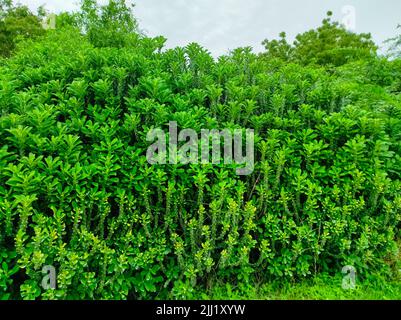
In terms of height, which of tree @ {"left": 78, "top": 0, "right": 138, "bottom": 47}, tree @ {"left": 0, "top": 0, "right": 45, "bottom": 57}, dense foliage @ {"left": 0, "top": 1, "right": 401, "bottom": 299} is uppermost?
tree @ {"left": 0, "top": 0, "right": 45, "bottom": 57}

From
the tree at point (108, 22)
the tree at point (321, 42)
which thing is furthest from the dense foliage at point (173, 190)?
the tree at point (321, 42)

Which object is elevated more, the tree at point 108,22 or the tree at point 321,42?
the tree at point 321,42

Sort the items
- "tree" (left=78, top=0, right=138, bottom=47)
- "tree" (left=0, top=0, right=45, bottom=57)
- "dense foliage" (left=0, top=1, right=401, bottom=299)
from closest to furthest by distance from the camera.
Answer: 1. "dense foliage" (left=0, top=1, right=401, bottom=299)
2. "tree" (left=78, top=0, right=138, bottom=47)
3. "tree" (left=0, top=0, right=45, bottom=57)

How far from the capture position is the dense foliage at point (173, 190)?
2.64m

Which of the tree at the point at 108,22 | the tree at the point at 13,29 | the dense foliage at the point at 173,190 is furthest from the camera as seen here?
the tree at the point at 13,29

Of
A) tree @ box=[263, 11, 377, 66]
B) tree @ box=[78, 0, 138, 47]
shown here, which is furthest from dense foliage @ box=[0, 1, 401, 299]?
tree @ box=[263, 11, 377, 66]

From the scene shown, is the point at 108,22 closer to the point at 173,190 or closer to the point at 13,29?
the point at 173,190

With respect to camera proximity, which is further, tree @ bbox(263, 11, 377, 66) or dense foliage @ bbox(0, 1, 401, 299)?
tree @ bbox(263, 11, 377, 66)

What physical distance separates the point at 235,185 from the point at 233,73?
1736mm

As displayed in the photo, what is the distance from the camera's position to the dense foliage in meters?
2.64

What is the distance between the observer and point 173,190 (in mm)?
2818

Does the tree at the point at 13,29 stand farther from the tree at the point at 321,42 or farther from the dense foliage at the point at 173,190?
the dense foliage at the point at 173,190

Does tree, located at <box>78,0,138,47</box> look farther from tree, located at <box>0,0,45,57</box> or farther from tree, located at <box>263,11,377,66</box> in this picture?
tree, located at <box>263,11,377,66</box>
